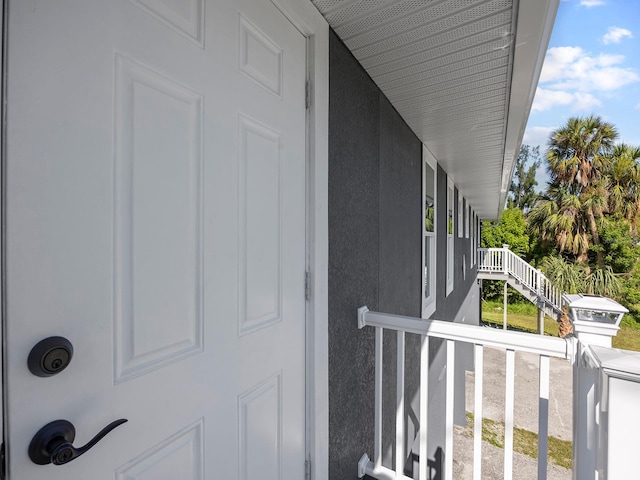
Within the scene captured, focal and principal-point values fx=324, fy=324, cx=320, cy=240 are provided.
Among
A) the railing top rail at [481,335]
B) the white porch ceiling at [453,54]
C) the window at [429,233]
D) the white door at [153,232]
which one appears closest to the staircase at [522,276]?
the window at [429,233]

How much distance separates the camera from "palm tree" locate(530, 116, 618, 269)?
12.4 meters

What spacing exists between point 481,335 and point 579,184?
14.9 m

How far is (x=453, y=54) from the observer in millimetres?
1880

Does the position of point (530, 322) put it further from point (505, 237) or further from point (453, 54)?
point (453, 54)

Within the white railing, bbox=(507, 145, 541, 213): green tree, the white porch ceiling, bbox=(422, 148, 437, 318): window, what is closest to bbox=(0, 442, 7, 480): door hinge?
the white railing

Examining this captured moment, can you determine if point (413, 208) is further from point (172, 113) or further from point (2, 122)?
point (2, 122)

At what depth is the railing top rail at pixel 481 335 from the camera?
1.36 m

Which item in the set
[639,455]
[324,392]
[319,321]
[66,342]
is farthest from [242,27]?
[639,455]

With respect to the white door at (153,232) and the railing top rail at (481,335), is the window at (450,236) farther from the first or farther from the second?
the white door at (153,232)

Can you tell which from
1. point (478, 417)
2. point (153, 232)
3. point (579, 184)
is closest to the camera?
point (153, 232)

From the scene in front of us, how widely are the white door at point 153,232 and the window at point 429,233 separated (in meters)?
2.95

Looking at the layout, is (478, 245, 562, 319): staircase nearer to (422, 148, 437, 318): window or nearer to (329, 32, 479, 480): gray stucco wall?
(422, 148, 437, 318): window

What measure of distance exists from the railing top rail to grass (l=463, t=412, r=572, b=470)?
4.24m

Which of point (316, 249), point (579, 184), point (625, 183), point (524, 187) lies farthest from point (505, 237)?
point (316, 249)
